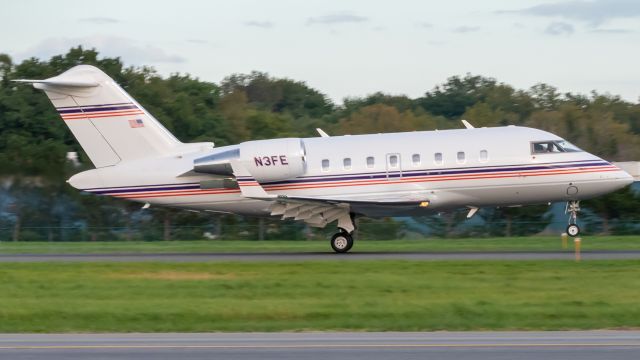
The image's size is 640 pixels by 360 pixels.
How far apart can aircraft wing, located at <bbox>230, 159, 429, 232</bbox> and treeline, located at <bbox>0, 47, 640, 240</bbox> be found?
13095 mm

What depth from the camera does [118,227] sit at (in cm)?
5006

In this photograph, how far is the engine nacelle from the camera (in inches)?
1379

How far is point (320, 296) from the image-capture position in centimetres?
2438

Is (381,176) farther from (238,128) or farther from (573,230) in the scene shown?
(238,128)

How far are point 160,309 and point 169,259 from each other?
→ 37.7 feet

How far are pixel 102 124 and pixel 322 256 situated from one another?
841 centimetres

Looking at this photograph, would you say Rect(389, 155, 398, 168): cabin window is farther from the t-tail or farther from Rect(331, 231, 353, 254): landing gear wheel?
the t-tail

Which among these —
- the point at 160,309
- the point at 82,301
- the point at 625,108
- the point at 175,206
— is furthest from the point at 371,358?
the point at 625,108

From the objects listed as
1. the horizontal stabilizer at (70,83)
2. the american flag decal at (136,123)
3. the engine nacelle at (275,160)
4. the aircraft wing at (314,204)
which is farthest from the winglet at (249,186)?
the horizontal stabilizer at (70,83)

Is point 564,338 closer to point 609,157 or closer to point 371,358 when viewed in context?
point 371,358

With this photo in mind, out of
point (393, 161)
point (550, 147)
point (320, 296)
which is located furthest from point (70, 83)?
point (320, 296)

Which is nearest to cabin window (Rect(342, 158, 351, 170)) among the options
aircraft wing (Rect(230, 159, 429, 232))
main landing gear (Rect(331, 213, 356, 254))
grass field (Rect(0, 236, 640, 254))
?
aircraft wing (Rect(230, 159, 429, 232))

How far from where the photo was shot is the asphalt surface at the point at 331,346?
16.1m

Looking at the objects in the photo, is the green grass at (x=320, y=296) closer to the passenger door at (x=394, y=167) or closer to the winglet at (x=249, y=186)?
the winglet at (x=249, y=186)
